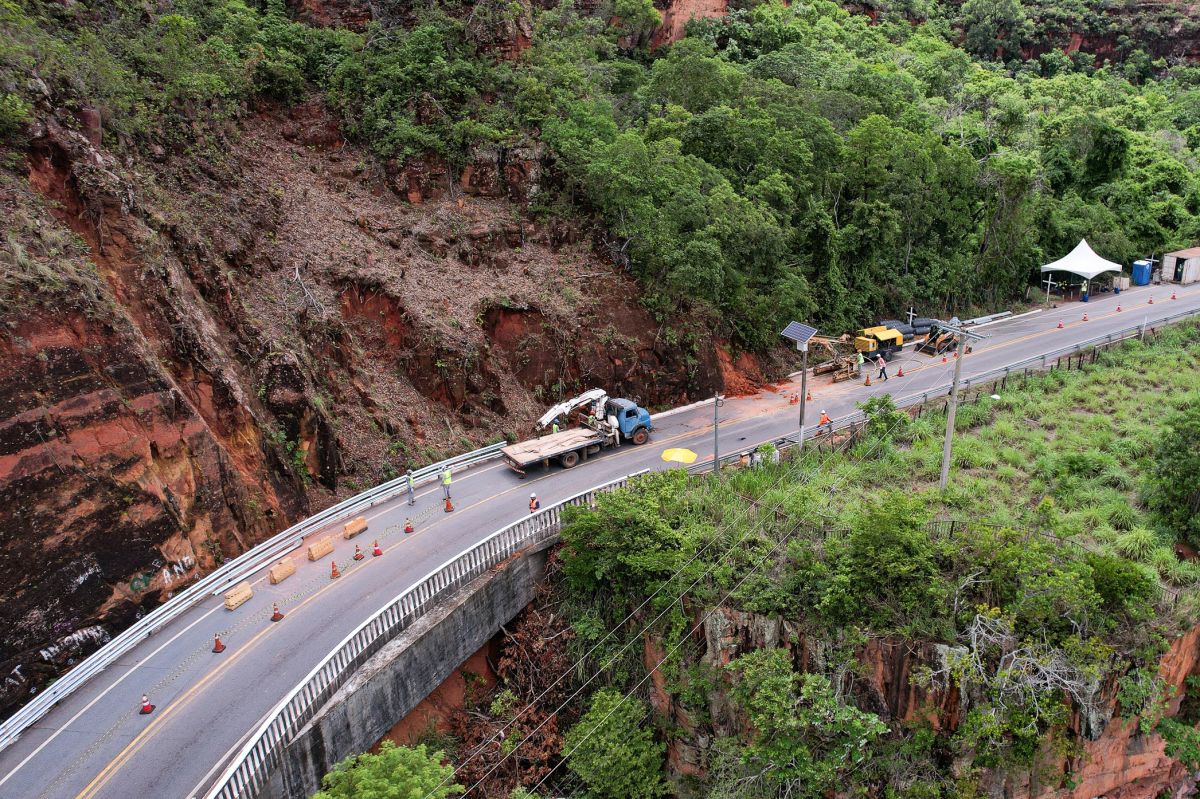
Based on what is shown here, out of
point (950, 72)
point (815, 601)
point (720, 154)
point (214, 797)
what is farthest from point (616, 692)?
point (950, 72)

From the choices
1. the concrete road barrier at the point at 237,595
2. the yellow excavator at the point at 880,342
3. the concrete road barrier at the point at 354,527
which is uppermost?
the yellow excavator at the point at 880,342

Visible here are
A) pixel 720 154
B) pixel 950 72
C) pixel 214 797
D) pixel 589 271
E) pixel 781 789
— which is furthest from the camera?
pixel 950 72

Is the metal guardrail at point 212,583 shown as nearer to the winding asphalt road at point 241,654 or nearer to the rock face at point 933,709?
the winding asphalt road at point 241,654

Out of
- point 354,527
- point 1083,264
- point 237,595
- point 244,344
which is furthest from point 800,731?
point 1083,264

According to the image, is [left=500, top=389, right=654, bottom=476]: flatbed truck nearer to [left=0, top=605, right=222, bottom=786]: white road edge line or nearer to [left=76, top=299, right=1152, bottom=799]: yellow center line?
[left=76, top=299, right=1152, bottom=799]: yellow center line

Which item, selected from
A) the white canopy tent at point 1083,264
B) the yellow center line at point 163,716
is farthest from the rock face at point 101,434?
the white canopy tent at point 1083,264

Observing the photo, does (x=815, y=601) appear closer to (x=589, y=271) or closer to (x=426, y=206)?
(x=589, y=271)
